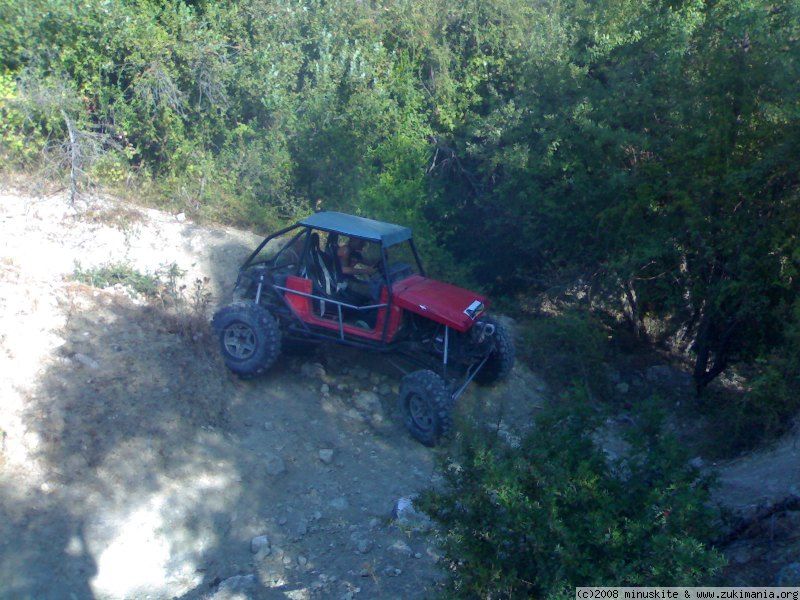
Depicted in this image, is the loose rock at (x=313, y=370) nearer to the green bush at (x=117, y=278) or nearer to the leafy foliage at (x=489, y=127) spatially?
the green bush at (x=117, y=278)

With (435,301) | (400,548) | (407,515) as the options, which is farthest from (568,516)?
(435,301)

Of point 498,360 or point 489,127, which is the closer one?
point 498,360

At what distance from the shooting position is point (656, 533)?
368cm

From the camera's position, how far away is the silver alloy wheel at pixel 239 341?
25.2 ft

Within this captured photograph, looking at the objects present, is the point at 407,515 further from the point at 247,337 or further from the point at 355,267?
the point at 355,267

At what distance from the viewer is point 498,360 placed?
8.20 meters

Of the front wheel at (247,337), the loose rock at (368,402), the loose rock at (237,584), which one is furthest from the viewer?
the loose rock at (368,402)

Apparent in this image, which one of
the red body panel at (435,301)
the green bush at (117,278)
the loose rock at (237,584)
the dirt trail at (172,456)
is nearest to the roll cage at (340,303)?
the red body panel at (435,301)

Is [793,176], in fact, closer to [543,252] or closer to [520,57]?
[543,252]

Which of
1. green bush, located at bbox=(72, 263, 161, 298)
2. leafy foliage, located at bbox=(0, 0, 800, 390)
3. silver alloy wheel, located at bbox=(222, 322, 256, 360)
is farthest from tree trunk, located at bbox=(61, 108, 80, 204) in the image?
silver alloy wheel, located at bbox=(222, 322, 256, 360)

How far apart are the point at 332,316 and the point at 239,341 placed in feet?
3.24

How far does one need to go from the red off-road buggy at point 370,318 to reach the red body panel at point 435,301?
10 mm

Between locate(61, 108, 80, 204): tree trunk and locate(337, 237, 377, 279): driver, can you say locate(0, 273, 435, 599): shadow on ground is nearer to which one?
locate(337, 237, 377, 279): driver

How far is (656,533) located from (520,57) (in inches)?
436
